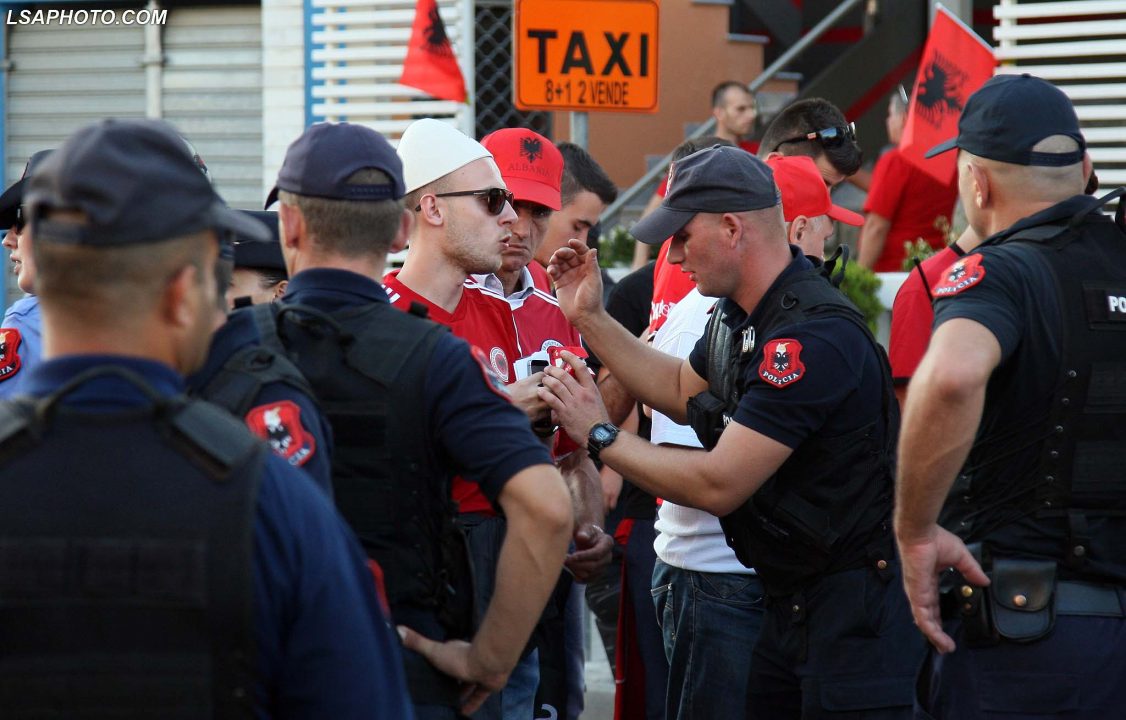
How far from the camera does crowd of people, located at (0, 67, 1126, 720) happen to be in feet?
5.79

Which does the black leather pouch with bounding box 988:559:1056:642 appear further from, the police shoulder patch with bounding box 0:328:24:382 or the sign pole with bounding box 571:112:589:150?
the sign pole with bounding box 571:112:589:150

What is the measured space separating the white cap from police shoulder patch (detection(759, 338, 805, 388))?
0.99m

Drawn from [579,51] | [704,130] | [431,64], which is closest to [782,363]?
[579,51]

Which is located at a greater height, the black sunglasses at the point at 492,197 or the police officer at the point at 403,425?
the black sunglasses at the point at 492,197

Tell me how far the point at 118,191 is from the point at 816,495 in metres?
2.31

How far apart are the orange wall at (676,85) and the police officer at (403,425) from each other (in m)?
→ 9.35

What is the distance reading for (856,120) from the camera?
12.1 m

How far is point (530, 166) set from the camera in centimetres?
470

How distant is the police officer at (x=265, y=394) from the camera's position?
2.31m

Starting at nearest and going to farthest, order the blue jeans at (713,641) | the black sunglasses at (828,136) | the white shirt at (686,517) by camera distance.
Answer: the blue jeans at (713,641) < the white shirt at (686,517) < the black sunglasses at (828,136)

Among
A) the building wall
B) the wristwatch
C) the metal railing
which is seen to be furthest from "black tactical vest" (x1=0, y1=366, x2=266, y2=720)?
the building wall

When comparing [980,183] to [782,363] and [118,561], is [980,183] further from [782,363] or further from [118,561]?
[118,561]

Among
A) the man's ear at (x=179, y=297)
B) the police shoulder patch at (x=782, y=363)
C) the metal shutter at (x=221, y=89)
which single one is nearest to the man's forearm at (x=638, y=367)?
the police shoulder patch at (x=782, y=363)

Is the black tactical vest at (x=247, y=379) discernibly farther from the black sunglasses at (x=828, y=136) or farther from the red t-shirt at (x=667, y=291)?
the black sunglasses at (x=828, y=136)
